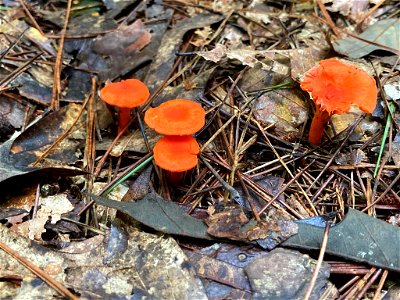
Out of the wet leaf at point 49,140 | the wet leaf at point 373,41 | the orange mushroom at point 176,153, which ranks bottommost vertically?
the wet leaf at point 49,140

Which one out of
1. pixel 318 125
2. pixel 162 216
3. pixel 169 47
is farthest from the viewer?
pixel 169 47

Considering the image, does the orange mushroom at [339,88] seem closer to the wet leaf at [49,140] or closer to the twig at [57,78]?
the wet leaf at [49,140]

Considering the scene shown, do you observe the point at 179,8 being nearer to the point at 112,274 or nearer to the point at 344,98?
the point at 344,98

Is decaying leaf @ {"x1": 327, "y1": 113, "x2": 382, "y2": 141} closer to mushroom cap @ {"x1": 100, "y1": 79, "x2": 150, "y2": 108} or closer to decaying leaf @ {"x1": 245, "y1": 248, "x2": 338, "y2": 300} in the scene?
decaying leaf @ {"x1": 245, "y1": 248, "x2": 338, "y2": 300}

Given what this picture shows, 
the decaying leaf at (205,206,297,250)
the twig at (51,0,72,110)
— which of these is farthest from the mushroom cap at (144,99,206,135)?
the twig at (51,0,72,110)

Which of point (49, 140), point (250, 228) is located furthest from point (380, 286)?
point (49, 140)

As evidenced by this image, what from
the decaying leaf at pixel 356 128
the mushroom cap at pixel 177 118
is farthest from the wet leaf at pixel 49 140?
the decaying leaf at pixel 356 128

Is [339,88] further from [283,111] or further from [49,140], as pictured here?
[49,140]
